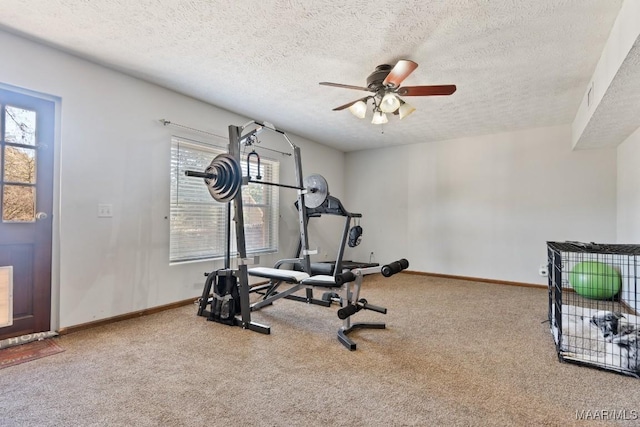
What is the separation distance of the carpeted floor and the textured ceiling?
2312mm

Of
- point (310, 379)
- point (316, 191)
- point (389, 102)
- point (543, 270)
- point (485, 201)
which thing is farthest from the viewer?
point (485, 201)

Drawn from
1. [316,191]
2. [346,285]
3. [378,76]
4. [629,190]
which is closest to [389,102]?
[378,76]

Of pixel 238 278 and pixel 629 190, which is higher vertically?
pixel 629 190

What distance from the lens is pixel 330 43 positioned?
2.39 meters

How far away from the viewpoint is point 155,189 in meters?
3.28

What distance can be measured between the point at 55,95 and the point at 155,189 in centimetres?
111

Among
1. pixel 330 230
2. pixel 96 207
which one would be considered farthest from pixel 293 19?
pixel 330 230

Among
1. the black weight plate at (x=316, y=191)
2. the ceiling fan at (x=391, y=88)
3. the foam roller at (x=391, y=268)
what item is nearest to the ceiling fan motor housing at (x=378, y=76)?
the ceiling fan at (x=391, y=88)

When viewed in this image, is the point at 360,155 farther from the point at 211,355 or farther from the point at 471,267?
the point at 211,355

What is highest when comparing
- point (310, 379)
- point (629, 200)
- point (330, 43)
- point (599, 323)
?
point (330, 43)

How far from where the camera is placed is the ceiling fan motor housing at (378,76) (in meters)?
2.65

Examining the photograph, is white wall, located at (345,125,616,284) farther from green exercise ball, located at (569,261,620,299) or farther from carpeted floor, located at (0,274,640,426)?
carpeted floor, located at (0,274,640,426)

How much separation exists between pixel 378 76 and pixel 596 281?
3.44m

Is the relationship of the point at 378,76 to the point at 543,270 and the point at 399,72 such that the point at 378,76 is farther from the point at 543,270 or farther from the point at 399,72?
the point at 543,270
